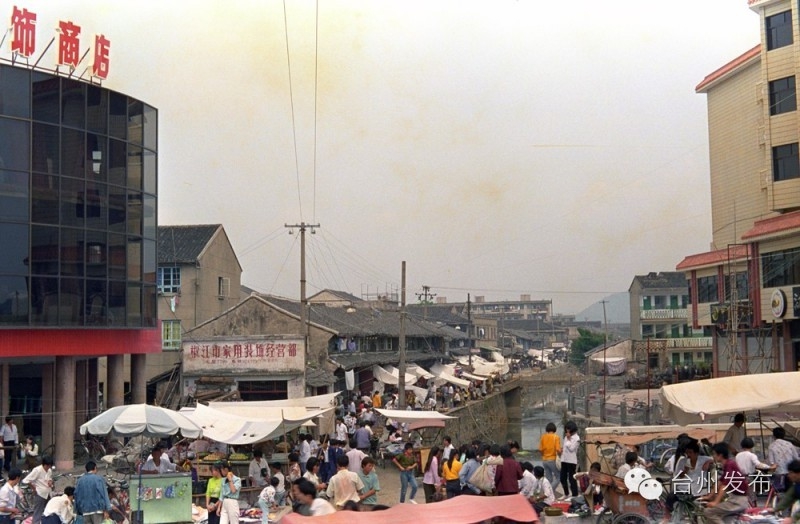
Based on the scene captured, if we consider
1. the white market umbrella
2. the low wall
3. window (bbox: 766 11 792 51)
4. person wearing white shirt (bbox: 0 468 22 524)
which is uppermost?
window (bbox: 766 11 792 51)

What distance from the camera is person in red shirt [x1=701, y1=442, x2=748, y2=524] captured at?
11328 mm

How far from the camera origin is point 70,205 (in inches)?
1062

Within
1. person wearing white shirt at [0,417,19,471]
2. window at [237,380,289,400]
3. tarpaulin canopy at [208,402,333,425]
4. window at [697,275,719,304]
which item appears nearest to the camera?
tarpaulin canopy at [208,402,333,425]

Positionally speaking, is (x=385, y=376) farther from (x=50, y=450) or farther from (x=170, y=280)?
(x=50, y=450)

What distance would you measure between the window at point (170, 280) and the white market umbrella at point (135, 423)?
107ft

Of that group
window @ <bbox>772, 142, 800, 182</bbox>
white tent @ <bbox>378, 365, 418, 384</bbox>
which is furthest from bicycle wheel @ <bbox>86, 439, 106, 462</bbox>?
window @ <bbox>772, 142, 800, 182</bbox>

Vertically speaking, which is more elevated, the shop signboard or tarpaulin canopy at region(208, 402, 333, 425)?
the shop signboard

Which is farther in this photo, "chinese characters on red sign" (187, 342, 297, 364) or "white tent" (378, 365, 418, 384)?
"white tent" (378, 365, 418, 384)

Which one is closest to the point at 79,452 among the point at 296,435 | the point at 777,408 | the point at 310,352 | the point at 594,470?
the point at 296,435

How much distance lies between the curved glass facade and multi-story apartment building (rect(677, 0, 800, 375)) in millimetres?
22829

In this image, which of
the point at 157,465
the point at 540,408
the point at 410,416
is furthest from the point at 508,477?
the point at 540,408

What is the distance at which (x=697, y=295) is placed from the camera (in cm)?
4494

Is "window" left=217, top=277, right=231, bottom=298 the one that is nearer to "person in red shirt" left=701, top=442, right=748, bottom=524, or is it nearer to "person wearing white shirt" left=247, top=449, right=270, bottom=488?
"person wearing white shirt" left=247, top=449, right=270, bottom=488

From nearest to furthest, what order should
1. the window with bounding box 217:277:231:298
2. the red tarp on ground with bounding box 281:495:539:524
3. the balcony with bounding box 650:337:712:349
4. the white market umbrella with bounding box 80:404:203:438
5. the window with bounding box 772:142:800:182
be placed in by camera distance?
the red tarp on ground with bounding box 281:495:539:524 < the white market umbrella with bounding box 80:404:203:438 < the window with bounding box 772:142:800:182 < the window with bounding box 217:277:231:298 < the balcony with bounding box 650:337:712:349
